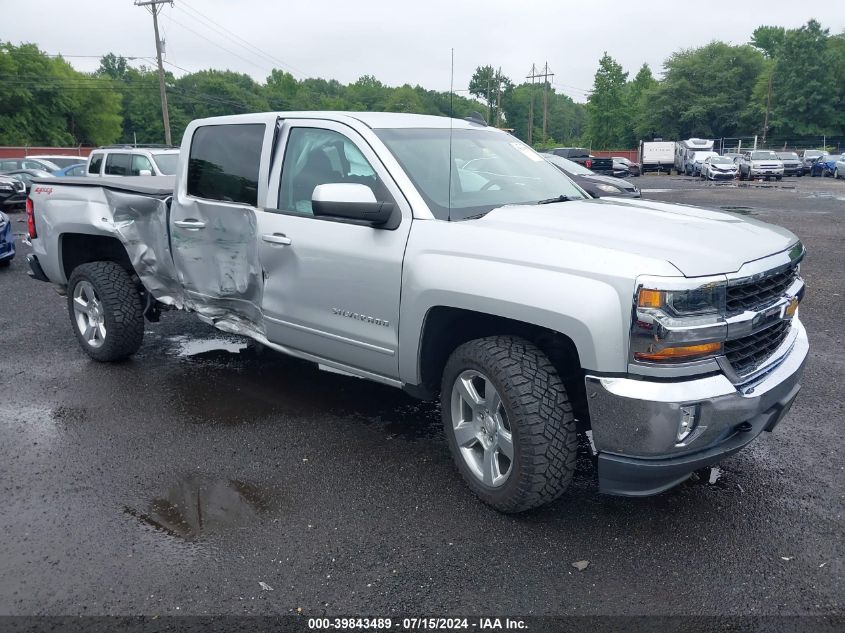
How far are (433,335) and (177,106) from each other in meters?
93.4

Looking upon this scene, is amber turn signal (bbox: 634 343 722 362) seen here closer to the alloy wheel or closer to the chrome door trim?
the alloy wheel

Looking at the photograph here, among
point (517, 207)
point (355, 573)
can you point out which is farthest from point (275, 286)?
point (355, 573)

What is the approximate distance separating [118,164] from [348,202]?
43.7 ft

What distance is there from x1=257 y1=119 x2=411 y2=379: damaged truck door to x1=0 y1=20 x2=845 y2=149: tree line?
57.2 m

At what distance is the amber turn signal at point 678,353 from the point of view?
9.75 feet

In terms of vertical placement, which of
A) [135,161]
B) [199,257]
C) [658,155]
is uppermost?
[658,155]

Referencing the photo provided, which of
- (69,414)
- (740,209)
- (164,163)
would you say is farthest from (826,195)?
(69,414)

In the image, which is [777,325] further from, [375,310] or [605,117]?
[605,117]

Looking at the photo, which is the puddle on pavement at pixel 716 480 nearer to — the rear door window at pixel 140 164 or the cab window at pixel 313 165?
the cab window at pixel 313 165

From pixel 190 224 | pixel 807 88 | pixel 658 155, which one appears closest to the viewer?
pixel 190 224

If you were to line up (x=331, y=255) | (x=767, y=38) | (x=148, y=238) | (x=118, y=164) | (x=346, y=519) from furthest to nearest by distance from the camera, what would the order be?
(x=767, y=38) → (x=118, y=164) → (x=148, y=238) → (x=331, y=255) → (x=346, y=519)

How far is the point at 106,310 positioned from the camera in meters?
5.77

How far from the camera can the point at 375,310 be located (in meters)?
3.95

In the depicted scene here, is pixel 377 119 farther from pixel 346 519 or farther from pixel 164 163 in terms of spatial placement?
pixel 164 163
